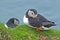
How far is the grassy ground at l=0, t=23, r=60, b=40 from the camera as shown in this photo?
939 cm

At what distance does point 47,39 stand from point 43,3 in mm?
13385

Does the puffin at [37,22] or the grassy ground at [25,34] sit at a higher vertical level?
the puffin at [37,22]

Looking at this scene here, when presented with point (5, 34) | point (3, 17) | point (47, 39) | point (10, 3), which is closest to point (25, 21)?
point (47, 39)

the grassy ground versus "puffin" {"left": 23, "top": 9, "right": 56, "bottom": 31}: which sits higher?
"puffin" {"left": 23, "top": 9, "right": 56, "bottom": 31}

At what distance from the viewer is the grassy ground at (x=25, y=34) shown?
30.8ft

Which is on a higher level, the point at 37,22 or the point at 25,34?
the point at 37,22

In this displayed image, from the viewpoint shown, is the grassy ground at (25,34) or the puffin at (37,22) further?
the puffin at (37,22)

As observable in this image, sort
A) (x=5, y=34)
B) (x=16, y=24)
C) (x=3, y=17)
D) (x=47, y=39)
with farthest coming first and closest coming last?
(x=3, y=17)
(x=16, y=24)
(x=47, y=39)
(x=5, y=34)

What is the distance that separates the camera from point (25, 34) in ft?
33.3

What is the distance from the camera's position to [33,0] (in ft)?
80.9

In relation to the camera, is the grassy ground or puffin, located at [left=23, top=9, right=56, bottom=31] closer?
the grassy ground

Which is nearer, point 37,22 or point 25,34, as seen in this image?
point 25,34

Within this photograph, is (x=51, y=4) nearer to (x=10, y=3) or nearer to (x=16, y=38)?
(x=10, y=3)

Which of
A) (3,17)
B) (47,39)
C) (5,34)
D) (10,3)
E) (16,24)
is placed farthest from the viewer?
(10,3)
